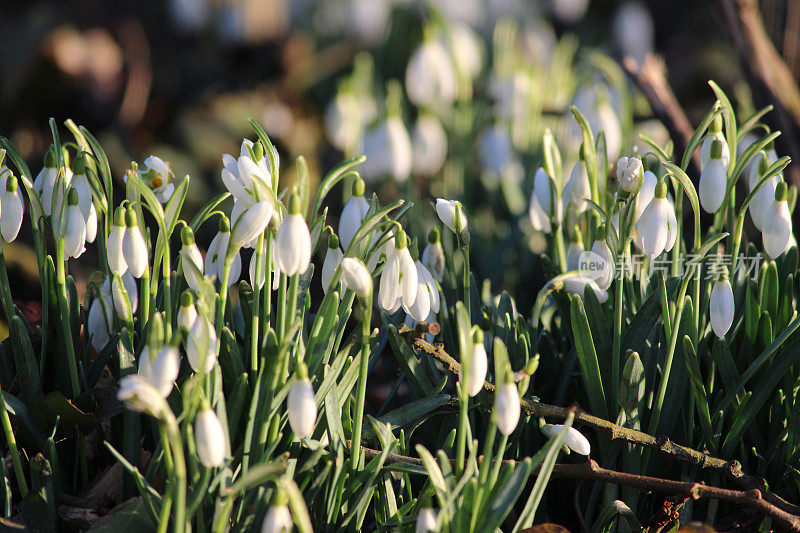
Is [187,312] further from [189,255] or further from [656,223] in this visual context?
[656,223]

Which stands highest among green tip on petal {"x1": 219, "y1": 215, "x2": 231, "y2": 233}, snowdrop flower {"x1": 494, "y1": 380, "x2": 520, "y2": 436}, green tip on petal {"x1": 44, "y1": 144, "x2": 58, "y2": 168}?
green tip on petal {"x1": 44, "y1": 144, "x2": 58, "y2": 168}

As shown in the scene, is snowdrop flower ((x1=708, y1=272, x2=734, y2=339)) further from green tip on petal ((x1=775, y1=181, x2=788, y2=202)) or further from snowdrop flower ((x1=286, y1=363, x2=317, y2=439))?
snowdrop flower ((x1=286, y1=363, x2=317, y2=439))

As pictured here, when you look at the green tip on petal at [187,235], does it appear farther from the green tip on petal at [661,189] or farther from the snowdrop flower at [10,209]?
the green tip on petal at [661,189]

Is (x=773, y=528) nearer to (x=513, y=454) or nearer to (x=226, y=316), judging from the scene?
(x=513, y=454)

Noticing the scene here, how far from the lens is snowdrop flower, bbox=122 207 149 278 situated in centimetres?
83

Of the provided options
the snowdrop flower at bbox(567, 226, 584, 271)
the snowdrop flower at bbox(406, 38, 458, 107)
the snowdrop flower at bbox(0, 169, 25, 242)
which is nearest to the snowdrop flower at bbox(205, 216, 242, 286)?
the snowdrop flower at bbox(0, 169, 25, 242)

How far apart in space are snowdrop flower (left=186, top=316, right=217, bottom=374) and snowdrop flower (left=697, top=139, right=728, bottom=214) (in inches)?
23.0

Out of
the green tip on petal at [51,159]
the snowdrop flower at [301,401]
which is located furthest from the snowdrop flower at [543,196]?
the green tip on petal at [51,159]

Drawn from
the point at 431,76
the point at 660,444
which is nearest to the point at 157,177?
the point at 660,444

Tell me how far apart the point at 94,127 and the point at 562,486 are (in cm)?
265

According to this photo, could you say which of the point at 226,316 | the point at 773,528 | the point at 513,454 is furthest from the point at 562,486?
the point at 226,316

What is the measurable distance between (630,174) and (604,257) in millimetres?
108

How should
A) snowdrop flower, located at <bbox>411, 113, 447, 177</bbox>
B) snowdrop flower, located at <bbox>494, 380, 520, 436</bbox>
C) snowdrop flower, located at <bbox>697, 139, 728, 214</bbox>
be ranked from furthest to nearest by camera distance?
snowdrop flower, located at <bbox>411, 113, 447, 177</bbox> < snowdrop flower, located at <bbox>697, 139, 728, 214</bbox> < snowdrop flower, located at <bbox>494, 380, 520, 436</bbox>

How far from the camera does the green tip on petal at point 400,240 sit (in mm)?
838
